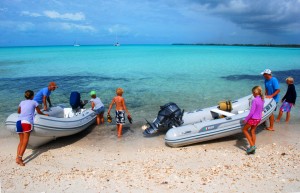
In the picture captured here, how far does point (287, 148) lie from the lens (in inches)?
229

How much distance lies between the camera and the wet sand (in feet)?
13.9

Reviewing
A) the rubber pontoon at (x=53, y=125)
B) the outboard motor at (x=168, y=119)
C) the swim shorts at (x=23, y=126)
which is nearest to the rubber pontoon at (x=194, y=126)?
the outboard motor at (x=168, y=119)

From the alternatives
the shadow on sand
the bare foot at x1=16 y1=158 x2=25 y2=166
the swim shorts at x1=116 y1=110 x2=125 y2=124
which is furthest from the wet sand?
the swim shorts at x1=116 y1=110 x2=125 y2=124

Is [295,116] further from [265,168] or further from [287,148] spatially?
[265,168]

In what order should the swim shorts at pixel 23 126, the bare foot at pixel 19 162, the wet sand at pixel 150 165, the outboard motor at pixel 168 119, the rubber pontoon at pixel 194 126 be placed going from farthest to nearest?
1. the outboard motor at pixel 168 119
2. the rubber pontoon at pixel 194 126
3. the bare foot at pixel 19 162
4. the swim shorts at pixel 23 126
5. the wet sand at pixel 150 165

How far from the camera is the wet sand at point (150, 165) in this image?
4.22 meters

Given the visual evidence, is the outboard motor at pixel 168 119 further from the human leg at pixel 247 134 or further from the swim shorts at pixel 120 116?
the human leg at pixel 247 134

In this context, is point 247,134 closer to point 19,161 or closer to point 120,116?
point 120,116

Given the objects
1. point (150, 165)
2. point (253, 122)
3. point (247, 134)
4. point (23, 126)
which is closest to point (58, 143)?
point (23, 126)

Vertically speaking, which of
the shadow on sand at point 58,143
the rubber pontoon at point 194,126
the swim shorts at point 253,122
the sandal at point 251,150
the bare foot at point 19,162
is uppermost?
the swim shorts at point 253,122

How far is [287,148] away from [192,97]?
607 cm

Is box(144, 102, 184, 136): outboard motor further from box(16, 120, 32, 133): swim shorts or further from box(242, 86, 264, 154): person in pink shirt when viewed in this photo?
box(16, 120, 32, 133): swim shorts

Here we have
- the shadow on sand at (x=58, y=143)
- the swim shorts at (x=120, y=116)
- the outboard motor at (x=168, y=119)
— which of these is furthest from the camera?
the swim shorts at (x=120, y=116)

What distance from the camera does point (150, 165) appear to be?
5082 millimetres
